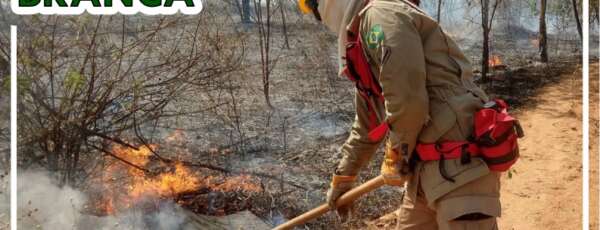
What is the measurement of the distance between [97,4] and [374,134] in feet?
9.79

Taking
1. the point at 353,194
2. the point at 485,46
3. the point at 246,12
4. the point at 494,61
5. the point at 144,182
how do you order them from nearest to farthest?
1. the point at 353,194
2. the point at 144,182
3. the point at 246,12
4. the point at 485,46
5. the point at 494,61

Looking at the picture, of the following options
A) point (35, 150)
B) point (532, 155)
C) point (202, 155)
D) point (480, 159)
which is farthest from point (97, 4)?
point (532, 155)

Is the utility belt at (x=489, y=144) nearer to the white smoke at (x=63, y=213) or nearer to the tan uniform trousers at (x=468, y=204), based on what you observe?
the tan uniform trousers at (x=468, y=204)

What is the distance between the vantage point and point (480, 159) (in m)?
2.10

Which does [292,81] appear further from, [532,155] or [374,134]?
[374,134]

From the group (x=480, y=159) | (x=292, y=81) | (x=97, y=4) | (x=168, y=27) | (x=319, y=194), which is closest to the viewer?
(x=480, y=159)

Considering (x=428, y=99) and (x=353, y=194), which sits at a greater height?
(x=428, y=99)

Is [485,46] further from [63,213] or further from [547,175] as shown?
[63,213]

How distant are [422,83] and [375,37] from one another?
0.86 ft

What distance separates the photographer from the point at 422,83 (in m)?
2.02

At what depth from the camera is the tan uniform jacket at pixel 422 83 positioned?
6.53 feet

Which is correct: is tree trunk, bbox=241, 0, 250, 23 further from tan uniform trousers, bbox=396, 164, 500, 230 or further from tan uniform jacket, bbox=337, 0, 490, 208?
tan uniform trousers, bbox=396, 164, 500, 230

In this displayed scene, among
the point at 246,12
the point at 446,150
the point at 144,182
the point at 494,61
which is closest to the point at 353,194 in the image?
the point at 446,150

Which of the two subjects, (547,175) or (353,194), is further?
(547,175)
